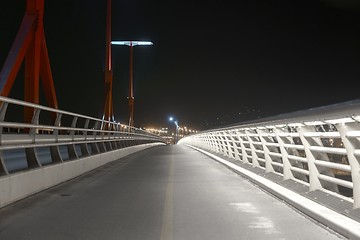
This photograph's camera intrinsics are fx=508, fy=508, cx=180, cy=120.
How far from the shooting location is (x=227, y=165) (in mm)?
19984

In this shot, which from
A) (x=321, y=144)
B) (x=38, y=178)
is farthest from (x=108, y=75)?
(x=321, y=144)

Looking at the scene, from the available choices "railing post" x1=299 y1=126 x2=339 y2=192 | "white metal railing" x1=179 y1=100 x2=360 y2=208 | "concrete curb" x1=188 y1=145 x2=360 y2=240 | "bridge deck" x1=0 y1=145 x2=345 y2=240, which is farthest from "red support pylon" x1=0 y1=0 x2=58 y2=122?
"railing post" x1=299 y1=126 x2=339 y2=192

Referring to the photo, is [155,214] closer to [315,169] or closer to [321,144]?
[315,169]

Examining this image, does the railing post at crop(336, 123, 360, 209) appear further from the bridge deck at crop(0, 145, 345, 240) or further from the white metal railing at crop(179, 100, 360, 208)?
the bridge deck at crop(0, 145, 345, 240)

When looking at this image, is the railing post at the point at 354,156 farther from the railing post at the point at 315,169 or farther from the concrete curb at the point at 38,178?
the concrete curb at the point at 38,178

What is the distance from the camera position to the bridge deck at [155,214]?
7.46m

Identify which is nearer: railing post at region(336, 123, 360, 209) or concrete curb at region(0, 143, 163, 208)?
railing post at region(336, 123, 360, 209)

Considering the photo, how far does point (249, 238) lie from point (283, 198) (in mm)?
3494

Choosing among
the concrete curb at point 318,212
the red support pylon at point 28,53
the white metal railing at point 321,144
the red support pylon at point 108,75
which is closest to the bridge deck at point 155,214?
the concrete curb at point 318,212

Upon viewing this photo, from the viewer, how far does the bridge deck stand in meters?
7.46

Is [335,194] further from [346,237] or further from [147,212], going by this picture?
[147,212]

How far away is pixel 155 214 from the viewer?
9.09 metres

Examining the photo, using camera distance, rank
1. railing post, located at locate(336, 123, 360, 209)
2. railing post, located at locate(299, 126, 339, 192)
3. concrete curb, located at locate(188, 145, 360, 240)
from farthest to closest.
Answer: railing post, located at locate(299, 126, 339, 192)
railing post, located at locate(336, 123, 360, 209)
concrete curb, located at locate(188, 145, 360, 240)

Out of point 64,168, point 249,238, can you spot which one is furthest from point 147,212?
point 64,168
